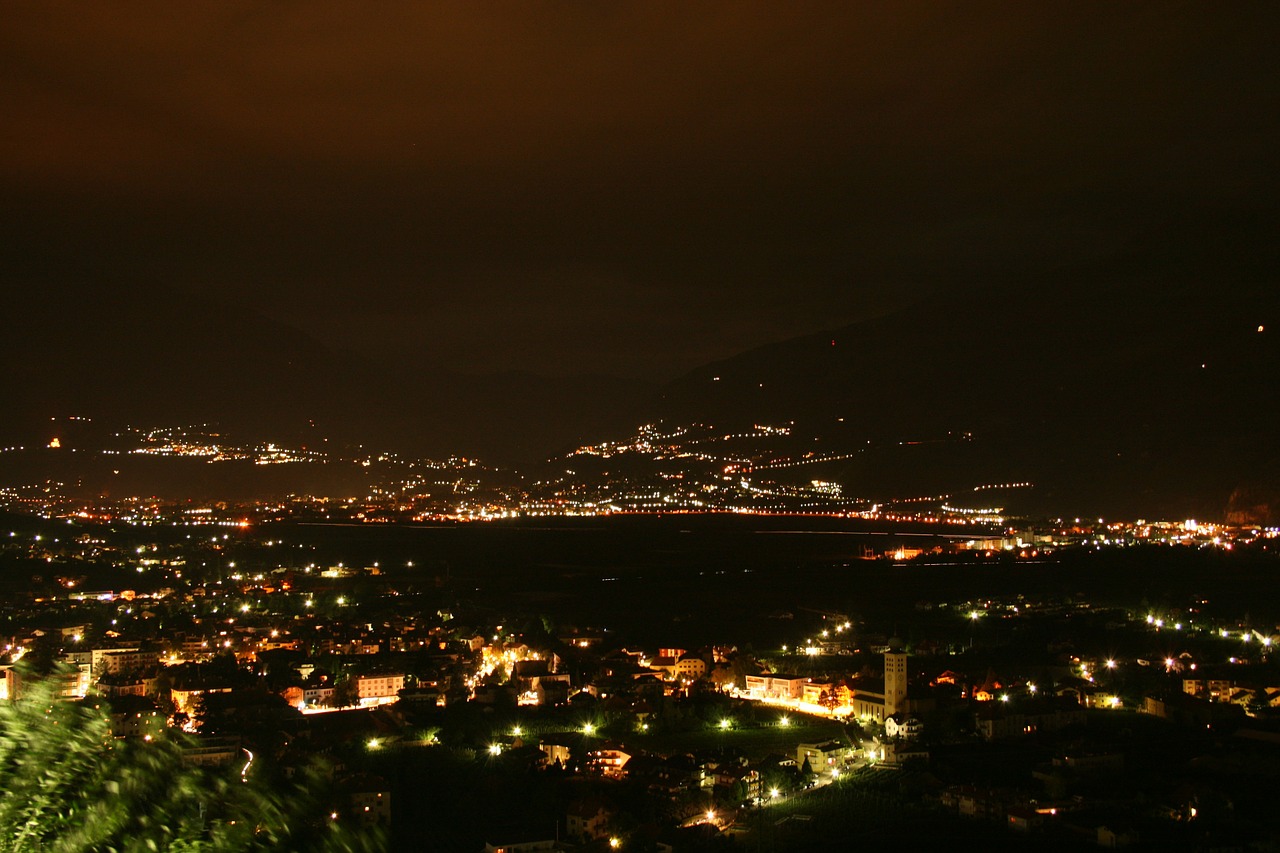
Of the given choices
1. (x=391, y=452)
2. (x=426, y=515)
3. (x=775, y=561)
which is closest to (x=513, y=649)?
(x=775, y=561)

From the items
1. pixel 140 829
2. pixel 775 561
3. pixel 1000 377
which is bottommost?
pixel 775 561

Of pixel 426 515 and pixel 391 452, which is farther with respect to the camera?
pixel 391 452

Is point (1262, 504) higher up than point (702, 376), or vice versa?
point (702, 376)

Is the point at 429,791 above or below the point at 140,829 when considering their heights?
below

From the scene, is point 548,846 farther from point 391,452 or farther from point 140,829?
point 391,452

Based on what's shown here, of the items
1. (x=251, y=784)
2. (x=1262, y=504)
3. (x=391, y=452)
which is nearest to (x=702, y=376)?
(x=391, y=452)

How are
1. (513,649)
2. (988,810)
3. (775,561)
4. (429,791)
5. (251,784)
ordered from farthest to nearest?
(775,561), (513,649), (429,791), (988,810), (251,784)

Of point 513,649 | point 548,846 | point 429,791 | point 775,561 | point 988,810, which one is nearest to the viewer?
point 548,846

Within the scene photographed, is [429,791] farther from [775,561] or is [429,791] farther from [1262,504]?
[1262,504]

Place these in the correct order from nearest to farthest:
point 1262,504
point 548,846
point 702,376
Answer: point 548,846 < point 1262,504 < point 702,376
